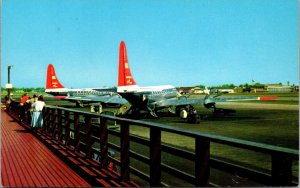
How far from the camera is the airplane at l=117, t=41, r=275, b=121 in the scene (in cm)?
3102

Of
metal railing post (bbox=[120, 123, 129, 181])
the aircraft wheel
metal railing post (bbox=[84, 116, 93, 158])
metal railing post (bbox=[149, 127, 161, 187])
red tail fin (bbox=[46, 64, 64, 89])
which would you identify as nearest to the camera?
metal railing post (bbox=[149, 127, 161, 187])

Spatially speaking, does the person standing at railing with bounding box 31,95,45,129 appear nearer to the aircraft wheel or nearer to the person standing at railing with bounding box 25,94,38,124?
the person standing at railing with bounding box 25,94,38,124

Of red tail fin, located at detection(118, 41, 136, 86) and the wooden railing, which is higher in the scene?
red tail fin, located at detection(118, 41, 136, 86)

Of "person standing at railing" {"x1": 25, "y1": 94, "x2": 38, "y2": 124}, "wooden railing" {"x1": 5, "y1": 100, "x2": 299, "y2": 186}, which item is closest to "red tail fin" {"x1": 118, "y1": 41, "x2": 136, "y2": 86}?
"person standing at railing" {"x1": 25, "y1": 94, "x2": 38, "y2": 124}

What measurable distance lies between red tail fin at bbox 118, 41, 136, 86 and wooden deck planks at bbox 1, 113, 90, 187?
22.5 m

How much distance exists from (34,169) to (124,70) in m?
26.7

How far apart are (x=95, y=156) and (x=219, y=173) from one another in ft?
11.7

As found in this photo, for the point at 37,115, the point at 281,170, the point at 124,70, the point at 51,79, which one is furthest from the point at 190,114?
the point at 51,79

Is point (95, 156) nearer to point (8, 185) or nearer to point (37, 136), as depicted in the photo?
point (8, 185)

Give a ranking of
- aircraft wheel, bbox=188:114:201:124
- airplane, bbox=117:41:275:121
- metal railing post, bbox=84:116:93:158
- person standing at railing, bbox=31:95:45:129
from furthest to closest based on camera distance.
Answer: airplane, bbox=117:41:275:121 → aircraft wheel, bbox=188:114:201:124 → person standing at railing, bbox=31:95:45:129 → metal railing post, bbox=84:116:93:158

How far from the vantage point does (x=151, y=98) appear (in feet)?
104

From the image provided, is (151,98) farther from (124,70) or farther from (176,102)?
(124,70)

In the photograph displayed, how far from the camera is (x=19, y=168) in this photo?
7.79m

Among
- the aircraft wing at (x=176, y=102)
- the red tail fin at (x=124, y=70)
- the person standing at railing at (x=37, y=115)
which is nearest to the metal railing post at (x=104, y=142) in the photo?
the person standing at railing at (x=37, y=115)
